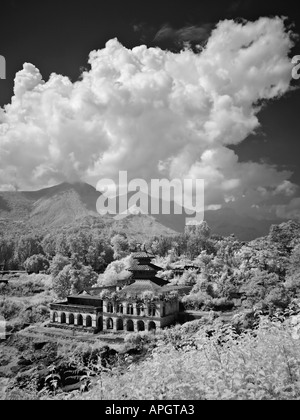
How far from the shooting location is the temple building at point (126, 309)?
34750mm

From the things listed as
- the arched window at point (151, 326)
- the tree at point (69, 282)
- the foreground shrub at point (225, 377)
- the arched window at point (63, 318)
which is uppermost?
the foreground shrub at point (225, 377)

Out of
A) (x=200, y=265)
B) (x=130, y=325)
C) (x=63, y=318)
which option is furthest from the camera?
(x=200, y=265)

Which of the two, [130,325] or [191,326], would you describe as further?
[130,325]

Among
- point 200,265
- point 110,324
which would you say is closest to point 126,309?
point 110,324

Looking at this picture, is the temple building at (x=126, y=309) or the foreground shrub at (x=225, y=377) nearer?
the foreground shrub at (x=225, y=377)

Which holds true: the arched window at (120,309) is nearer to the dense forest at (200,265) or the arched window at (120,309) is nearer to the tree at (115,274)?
the dense forest at (200,265)

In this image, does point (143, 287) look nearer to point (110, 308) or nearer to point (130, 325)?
point (110, 308)

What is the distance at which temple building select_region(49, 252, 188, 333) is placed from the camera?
1368 inches

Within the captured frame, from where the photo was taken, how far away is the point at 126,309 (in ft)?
118

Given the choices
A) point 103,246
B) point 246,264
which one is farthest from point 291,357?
point 103,246

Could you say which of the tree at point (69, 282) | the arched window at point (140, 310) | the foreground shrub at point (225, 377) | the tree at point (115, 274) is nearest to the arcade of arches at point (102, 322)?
the arched window at point (140, 310)

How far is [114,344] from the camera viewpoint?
105ft
